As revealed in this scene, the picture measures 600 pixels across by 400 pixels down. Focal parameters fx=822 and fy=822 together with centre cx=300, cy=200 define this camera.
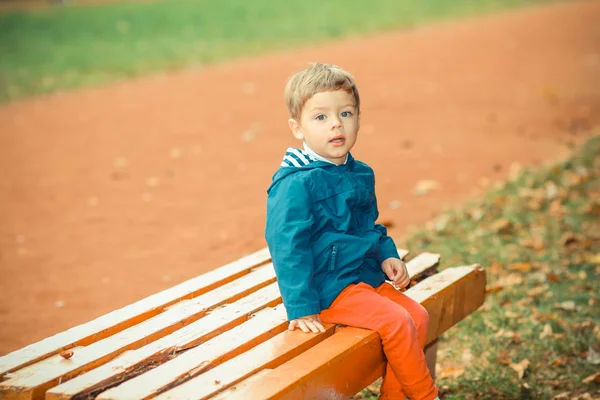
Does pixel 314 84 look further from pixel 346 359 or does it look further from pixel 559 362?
pixel 559 362

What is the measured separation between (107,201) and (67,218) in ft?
1.52

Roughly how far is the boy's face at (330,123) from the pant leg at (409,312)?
55cm

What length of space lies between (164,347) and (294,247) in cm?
54

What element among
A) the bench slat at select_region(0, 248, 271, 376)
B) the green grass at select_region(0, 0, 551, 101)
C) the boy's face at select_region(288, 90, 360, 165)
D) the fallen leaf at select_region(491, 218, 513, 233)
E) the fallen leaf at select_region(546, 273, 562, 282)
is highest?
the green grass at select_region(0, 0, 551, 101)

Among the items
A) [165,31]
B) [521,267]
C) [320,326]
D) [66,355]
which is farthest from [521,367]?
[165,31]

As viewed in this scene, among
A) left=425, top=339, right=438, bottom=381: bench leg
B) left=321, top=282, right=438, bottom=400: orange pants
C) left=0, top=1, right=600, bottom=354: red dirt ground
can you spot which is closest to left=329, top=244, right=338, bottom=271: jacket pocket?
left=321, top=282, right=438, bottom=400: orange pants

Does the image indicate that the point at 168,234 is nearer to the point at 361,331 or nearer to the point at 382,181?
the point at 382,181

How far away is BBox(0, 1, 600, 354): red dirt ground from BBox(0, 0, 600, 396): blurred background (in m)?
0.02

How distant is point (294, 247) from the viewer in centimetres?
279

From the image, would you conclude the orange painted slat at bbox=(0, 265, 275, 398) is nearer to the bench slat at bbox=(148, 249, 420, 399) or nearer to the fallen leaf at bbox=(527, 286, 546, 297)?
the bench slat at bbox=(148, 249, 420, 399)

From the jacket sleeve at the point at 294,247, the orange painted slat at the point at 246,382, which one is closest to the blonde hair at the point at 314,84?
the jacket sleeve at the point at 294,247

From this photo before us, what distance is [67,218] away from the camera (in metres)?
6.58

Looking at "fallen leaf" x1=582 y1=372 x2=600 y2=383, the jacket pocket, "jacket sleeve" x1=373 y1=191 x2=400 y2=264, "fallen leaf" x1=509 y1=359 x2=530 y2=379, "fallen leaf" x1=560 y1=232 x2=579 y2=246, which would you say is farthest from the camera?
"fallen leaf" x1=560 y1=232 x2=579 y2=246

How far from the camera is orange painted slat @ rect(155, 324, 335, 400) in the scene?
7.89 ft
